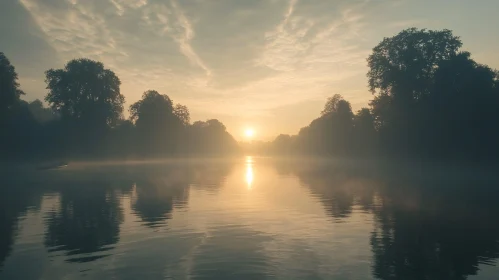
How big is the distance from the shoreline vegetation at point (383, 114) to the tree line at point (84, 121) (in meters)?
0.28

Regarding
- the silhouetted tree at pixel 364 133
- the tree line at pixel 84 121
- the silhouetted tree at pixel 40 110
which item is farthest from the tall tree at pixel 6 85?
the silhouetted tree at pixel 364 133

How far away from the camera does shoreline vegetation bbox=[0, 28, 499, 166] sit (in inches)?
2936

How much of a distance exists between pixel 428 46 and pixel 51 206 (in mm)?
81592

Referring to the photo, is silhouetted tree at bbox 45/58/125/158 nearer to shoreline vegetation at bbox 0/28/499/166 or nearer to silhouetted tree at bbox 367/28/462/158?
shoreline vegetation at bbox 0/28/499/166

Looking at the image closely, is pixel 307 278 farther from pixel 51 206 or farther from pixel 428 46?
pixel 428 46

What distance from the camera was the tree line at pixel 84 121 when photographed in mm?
90375

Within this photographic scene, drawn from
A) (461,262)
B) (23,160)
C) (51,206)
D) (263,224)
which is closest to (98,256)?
(263,224)

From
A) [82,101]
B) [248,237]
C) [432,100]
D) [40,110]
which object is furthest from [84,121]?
[248,237]

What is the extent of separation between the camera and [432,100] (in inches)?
3118

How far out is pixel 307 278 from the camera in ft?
40.0

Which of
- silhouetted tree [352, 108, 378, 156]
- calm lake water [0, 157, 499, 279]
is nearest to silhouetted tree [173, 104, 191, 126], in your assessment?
silhouetted tree [352, 108, 378, 156]

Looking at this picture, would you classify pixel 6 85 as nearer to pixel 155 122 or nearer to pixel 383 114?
pixel 155 122

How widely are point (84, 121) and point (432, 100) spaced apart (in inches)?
3714

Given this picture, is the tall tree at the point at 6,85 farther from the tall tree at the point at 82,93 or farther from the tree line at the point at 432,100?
the tree line at the point at 432,100
